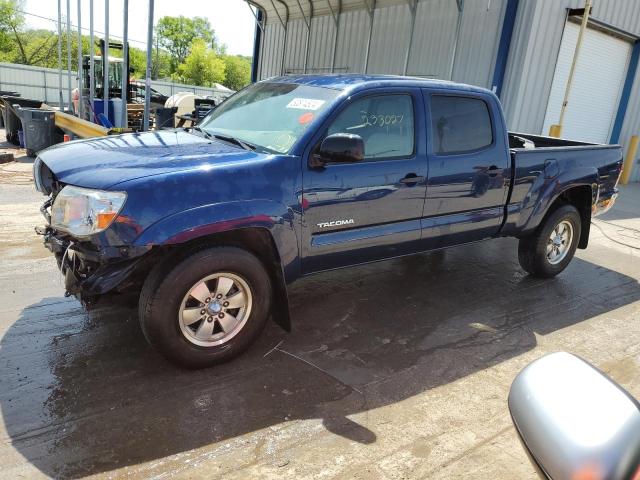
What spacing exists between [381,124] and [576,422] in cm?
319

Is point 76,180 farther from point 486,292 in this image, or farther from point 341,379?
point 486,292

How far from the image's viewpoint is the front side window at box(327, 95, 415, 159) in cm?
390

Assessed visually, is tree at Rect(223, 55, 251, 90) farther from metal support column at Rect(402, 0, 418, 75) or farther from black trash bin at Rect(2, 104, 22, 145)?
metal support column at Rect(402, 0, 418, 75)

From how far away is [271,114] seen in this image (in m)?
4.09

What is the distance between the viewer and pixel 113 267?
3104mm

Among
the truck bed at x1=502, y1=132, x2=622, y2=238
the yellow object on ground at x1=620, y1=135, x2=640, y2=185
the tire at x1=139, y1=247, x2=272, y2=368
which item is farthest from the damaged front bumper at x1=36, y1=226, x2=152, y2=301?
the yellow object on ground at x1=620, y1=135, x2=640, y2=185

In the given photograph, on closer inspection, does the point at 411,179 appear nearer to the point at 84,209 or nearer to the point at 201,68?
the point at 84,209

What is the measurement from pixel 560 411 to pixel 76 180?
2.92 meters

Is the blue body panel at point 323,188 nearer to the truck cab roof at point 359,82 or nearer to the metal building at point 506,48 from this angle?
the truck cab roof at point 359,82

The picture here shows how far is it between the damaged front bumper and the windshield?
1.22m

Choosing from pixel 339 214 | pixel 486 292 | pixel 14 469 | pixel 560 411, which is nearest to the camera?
pixel 560 411

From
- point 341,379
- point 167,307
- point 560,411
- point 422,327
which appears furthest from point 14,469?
point 422,327

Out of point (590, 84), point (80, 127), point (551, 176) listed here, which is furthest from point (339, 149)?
point (590, 84)

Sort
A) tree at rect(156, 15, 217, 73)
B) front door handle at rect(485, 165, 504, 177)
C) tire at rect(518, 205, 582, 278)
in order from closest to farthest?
front door handle at rect(485, 165, 504, 177), tire at rect(518, 205, 582, 278), tree at rect(156, 15, 217, 73)
